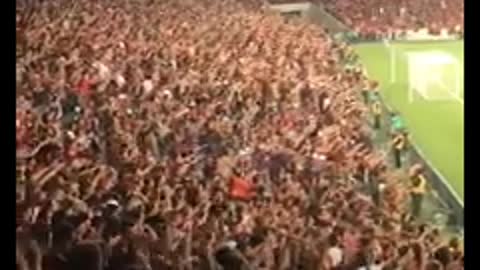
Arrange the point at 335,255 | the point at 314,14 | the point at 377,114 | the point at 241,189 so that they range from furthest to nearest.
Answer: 1. the point at 314,14
2. the point at 377,114
3. the point at 241,189
4. the point at 335,255

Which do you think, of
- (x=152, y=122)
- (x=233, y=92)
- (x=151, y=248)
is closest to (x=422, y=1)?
(x=233, y=92)

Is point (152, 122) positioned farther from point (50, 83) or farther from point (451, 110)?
point (451, 110)

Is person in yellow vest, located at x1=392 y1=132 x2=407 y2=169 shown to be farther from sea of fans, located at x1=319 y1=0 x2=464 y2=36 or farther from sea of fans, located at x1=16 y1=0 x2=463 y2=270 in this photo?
sea of fans, located at x1=319 y1=0 x2=464 y2=36

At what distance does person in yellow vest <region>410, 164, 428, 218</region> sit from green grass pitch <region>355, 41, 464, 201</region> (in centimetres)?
7

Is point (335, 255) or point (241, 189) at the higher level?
point (241, 189)

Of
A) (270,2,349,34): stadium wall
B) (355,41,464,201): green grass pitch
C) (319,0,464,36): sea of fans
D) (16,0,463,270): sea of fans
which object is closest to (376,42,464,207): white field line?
(355,41,464,201): green grass pitch

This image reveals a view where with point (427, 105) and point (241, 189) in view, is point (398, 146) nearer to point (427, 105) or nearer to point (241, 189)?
point (427, 105)

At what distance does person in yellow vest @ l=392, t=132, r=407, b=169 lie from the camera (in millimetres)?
4508

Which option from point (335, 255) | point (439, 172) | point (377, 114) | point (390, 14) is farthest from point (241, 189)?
point (390, 14)

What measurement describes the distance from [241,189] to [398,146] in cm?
66

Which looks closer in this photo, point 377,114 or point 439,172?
point 439,172

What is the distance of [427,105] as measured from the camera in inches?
181

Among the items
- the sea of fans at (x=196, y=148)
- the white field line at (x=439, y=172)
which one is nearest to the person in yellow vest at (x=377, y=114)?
the sea of fans at (x=196, y=148)
